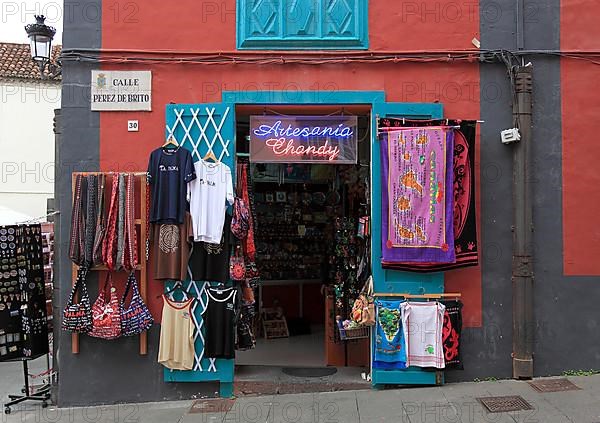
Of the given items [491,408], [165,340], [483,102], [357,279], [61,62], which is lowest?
[491,408]

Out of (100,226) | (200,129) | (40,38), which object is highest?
(40,38)

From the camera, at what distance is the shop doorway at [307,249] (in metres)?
6.95

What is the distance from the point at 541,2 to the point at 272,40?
3.16 m

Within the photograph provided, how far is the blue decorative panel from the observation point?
626 cm

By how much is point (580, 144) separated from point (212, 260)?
4.40m

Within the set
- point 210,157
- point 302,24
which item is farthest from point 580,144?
→ point 210,157

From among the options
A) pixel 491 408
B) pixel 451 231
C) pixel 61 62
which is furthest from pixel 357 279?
pixel 61 62

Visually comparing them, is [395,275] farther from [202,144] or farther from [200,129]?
[200,129]

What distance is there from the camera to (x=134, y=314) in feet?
19.3

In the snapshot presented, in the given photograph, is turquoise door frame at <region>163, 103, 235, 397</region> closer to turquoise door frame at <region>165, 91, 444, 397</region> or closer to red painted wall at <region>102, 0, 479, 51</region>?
turquoise door frame at <region>165, 91, 444, 397</region>

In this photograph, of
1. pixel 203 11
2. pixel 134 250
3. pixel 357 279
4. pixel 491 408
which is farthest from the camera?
pixel 357 279

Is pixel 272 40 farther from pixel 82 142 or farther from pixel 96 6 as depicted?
pixel 82 142

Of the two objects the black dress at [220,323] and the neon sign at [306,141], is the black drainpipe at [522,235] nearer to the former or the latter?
the neon sign at [306,141]

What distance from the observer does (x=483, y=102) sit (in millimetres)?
6281
